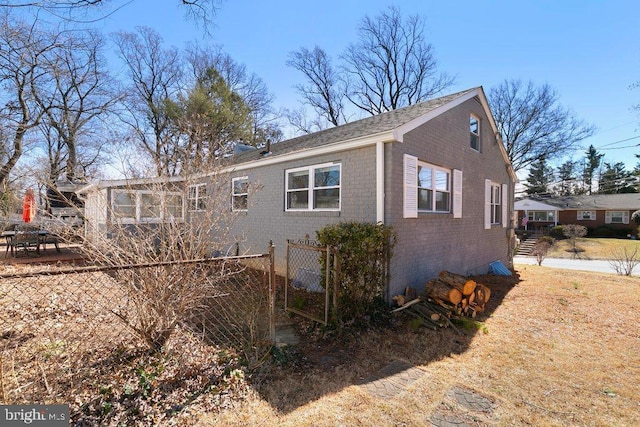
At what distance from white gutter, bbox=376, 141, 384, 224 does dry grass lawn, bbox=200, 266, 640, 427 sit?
2.04m

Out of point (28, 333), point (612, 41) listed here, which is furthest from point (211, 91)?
point (612, 41)

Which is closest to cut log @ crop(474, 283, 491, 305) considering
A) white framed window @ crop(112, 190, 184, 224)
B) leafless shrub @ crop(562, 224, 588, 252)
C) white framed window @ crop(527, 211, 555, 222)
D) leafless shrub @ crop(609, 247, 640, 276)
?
white framed window @ crop(112, 190, 184, 224)

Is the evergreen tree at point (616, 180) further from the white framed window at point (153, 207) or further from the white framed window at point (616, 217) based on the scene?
the white framed window at point (153, 207)

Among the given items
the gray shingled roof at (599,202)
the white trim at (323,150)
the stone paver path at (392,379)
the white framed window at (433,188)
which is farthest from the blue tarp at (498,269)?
the gray shingled roof at (599,202)

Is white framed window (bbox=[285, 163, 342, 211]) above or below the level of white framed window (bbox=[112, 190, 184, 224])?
above

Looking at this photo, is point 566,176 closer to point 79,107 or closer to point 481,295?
point 481,295

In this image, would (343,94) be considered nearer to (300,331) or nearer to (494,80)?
(494,80)

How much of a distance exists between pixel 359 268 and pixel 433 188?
3644 mm

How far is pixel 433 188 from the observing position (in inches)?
300

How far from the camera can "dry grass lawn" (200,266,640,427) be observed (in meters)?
2.80

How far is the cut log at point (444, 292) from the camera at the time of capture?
18.4ft

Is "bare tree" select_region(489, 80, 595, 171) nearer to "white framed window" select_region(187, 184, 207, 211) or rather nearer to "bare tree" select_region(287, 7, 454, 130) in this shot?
"bare tree" select_region(287, 7, 454, 130)

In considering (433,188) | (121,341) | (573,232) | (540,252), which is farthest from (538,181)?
(121,341)

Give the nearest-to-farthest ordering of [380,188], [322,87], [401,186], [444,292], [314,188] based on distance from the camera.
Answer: [444,292] < [380,188] < [401,186] < [314,188] < [322,87]
